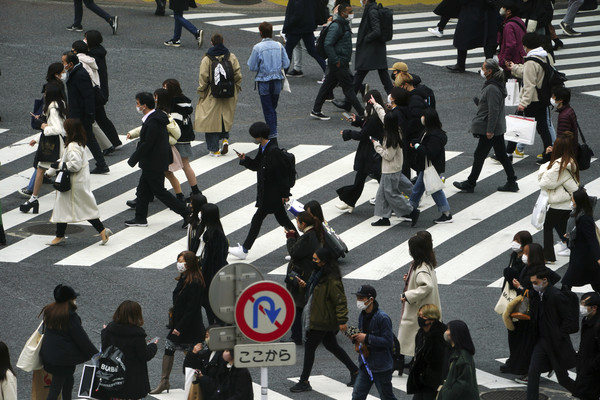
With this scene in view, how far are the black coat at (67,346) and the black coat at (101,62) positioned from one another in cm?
794

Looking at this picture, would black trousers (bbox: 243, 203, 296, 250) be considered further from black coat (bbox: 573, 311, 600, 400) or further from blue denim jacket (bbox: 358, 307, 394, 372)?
black coat (bbox: 573, 311, 600, 400)

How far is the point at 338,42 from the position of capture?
20328 mm

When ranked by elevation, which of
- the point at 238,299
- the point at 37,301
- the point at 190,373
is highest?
the point at 238,299

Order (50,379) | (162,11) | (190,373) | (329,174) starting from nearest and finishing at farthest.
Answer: (190,373), (50,379), (329,174), (162,11)

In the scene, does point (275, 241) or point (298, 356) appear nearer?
point (298, 356)

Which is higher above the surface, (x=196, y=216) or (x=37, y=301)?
(x=196, y=216)

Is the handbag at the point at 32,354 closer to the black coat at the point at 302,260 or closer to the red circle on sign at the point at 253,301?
the red circle on sign at the point at 253,301

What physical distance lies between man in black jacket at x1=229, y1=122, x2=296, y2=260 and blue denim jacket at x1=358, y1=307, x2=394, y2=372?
4162mm

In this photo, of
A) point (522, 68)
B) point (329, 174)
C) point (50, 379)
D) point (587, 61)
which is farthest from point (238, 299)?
point (587, 61)

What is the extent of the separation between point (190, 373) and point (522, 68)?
10.2 meters

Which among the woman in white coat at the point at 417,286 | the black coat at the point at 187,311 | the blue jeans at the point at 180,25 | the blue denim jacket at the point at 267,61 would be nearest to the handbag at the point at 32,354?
the black coat at the point at 187,311

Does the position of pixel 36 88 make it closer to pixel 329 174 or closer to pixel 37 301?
pixel 329 174

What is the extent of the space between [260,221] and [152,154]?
187 centimetres

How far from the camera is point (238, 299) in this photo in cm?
941
